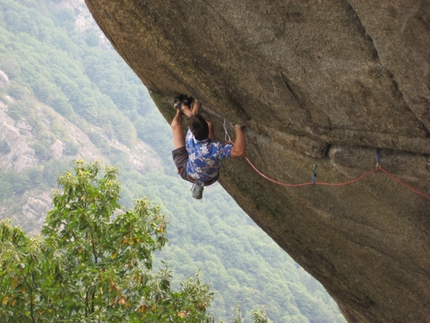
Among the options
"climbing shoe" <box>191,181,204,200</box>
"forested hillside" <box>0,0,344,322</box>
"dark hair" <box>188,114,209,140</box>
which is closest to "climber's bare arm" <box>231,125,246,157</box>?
"dark hair" <box>188,114,209,140</box>

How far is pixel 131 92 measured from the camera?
150 m

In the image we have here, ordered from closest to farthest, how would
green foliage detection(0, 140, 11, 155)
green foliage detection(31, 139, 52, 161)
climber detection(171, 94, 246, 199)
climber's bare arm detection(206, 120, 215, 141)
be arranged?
1. climber detection(171, 94, 246, 199)
2. climber's bare arm detection(206, 120, 215, 141)
3. green foliage detection(0, 140, 11, 155)
4. green foliage detection(31, 139, 52, 161)

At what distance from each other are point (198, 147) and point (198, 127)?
252mm

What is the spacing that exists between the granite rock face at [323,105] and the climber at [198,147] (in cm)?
18

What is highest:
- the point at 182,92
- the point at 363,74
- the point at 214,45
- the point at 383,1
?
the point at 383,1

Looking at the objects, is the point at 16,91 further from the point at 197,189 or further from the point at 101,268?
the point at 197,189

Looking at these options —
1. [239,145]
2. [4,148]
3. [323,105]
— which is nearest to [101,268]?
Result: [239,145]

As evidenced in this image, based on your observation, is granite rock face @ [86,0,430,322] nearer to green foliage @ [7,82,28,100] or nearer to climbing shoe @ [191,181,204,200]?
climbing shoe @ [191,181,204,200]

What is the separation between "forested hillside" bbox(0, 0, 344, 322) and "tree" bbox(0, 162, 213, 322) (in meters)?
63.6

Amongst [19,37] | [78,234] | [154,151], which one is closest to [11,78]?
[19,37]

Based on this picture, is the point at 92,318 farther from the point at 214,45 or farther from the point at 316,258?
the point at 214,45

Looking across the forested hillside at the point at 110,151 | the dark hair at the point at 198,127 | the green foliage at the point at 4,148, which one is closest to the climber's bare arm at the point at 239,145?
the dark hair at the point at 198,127

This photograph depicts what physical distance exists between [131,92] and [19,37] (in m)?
30.7

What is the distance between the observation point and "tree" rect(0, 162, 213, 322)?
7184mm
